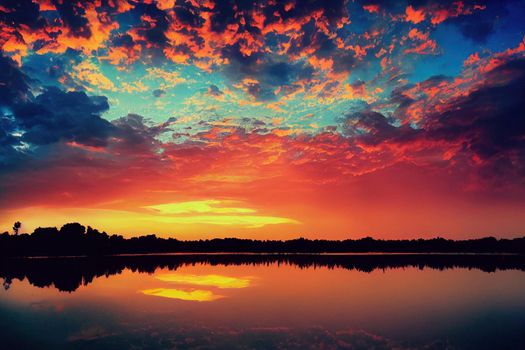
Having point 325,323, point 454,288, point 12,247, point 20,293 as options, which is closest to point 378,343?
point 325,323

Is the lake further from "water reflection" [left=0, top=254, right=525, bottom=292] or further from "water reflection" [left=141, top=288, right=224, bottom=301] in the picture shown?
"water reflection" [left=0, top=254, right=525, bottom=292]

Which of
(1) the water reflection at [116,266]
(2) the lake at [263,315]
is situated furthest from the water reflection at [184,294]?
(1) the water reflection at [116,266]

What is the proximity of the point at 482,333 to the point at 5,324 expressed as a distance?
30.6 m

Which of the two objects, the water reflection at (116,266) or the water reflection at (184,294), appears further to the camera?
the water reflection at (116,266)

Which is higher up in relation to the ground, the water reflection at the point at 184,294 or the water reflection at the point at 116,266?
the water reflection at the point at 116,266

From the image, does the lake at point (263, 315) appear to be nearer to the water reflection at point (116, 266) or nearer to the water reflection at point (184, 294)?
the water reflection at point (184, 294)

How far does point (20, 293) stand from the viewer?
125 ft

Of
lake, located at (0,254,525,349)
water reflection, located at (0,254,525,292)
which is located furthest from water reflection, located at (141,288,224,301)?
water reflection, located at (0,254,525,292)

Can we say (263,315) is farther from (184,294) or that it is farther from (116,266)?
(116,266)

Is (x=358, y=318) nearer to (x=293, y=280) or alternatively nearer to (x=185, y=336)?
(x=185, y=336)

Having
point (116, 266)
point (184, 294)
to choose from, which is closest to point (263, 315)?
point (184, 294)

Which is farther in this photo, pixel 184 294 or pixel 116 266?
pixel 116 266

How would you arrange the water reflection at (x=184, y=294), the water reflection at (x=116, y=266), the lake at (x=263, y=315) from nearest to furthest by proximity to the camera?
the lake at (x=263, y=315) → the water reflection at (x=184, y=294) → the water reflection at (x=116, y=266)

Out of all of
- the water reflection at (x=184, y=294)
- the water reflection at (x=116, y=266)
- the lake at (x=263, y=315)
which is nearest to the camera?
the lake at (x=263, y=315)
